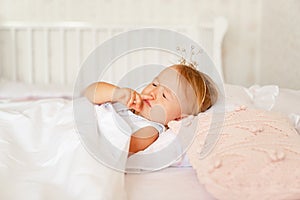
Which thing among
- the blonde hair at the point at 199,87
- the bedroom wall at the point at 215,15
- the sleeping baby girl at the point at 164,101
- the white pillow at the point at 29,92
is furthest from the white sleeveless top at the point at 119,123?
the bedroom wall at the point at 215,15

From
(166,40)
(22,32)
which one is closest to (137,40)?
(166,40)

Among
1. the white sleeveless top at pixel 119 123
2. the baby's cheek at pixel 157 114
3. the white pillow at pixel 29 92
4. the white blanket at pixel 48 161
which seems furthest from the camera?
the white pillow at pixel 29 92

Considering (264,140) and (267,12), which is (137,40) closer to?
(267,12)

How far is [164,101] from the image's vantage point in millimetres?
1034

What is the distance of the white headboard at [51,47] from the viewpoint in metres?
2.21

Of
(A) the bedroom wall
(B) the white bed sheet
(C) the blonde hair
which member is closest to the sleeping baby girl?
(C) the blonde hair

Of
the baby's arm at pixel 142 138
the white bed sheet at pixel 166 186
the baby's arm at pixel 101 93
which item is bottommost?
the white bed sheet at pixel 166 186

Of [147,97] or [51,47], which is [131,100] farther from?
[51,47]

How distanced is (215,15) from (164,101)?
4.47ft

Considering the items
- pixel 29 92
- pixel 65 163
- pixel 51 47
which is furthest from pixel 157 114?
pixel 51 47

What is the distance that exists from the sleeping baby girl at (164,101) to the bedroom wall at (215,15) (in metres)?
1.14

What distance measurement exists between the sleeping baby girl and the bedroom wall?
1140mm

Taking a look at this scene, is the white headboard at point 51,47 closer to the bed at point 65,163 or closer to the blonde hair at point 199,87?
the bed at point 65,163

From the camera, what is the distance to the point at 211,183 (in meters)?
0.75
